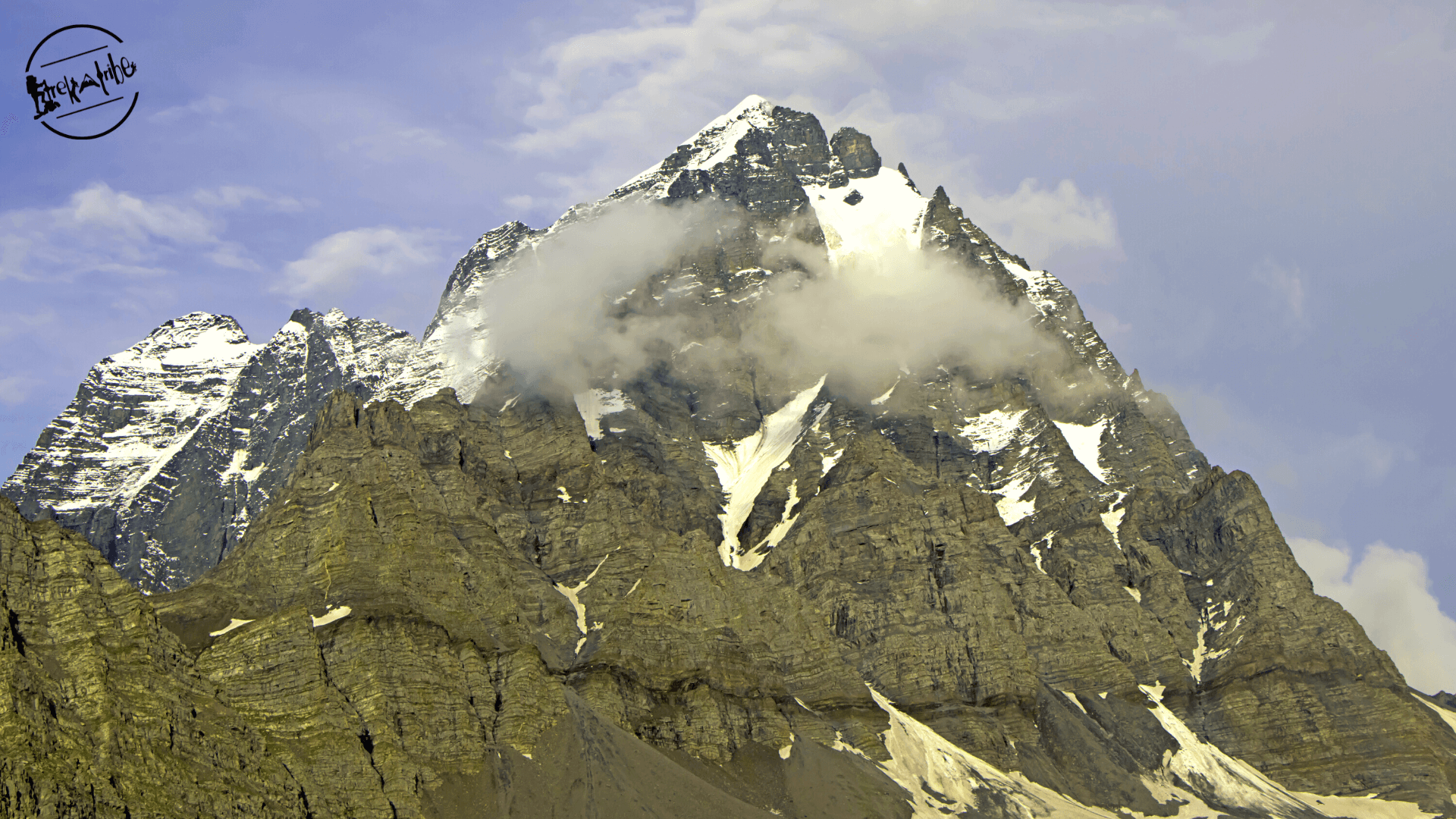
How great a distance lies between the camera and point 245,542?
185875mm

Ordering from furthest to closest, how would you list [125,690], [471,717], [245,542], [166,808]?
[245,542] < [471,717] < [125,690] < [166,808]

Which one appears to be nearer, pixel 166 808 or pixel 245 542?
pixel 166 808

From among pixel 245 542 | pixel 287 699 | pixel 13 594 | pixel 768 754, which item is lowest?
pixel 768 754

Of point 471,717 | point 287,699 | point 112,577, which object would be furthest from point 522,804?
point 112,577

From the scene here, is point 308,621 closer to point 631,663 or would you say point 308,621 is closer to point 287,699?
point 287,699

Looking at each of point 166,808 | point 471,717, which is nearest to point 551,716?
point 471,717

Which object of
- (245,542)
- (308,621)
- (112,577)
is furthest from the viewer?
(245,542)

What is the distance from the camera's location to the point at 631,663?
199250 mm

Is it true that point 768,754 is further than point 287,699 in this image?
Yes

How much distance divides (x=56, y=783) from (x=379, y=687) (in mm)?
50588

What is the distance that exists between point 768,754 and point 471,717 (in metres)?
49.6

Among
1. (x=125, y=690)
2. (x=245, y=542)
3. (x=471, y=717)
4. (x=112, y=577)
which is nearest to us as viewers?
(x=125, y=690)

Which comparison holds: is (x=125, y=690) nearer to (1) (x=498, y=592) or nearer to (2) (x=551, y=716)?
(2) (x=551, y=716)

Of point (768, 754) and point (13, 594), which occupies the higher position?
point (13, 594)
